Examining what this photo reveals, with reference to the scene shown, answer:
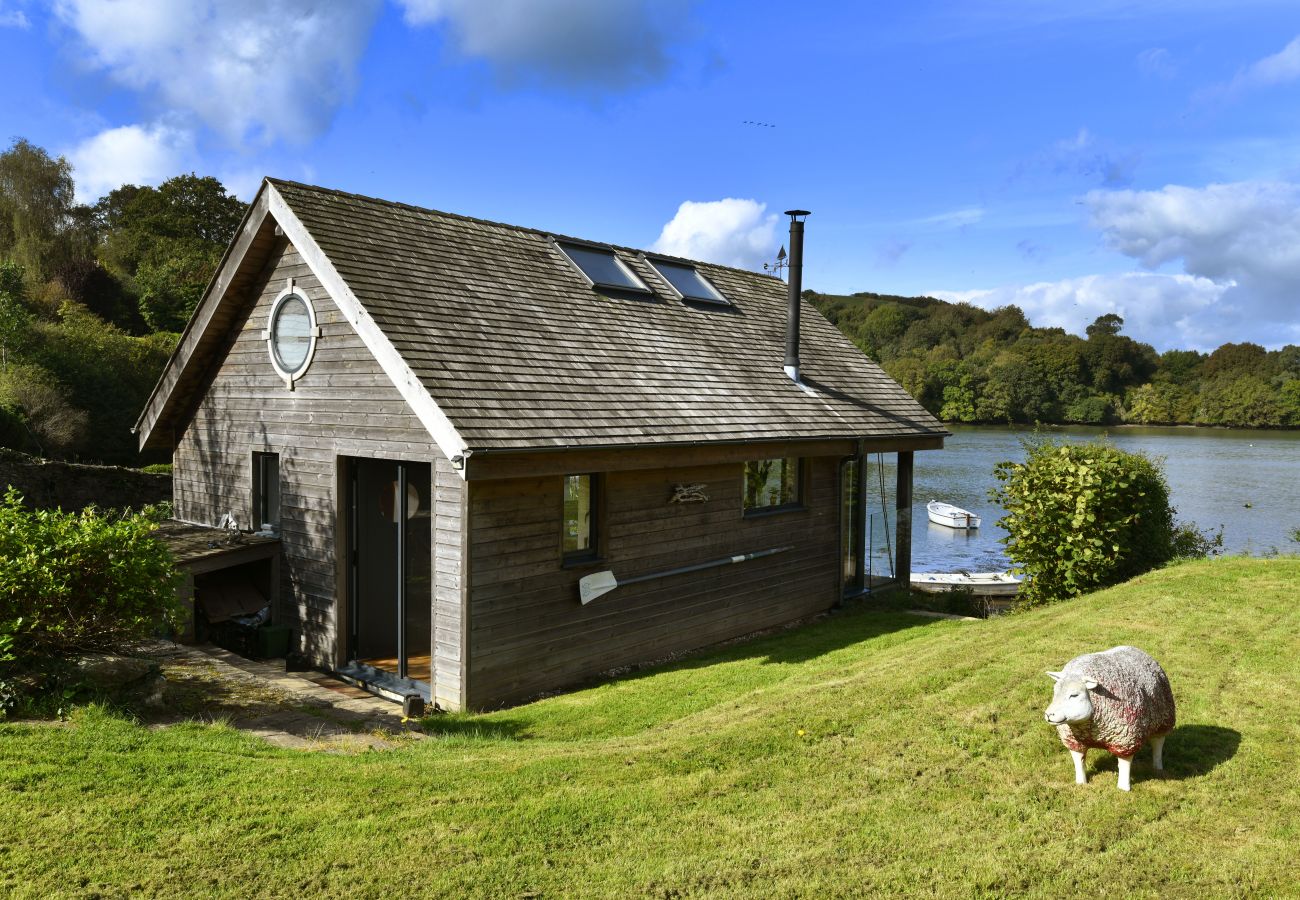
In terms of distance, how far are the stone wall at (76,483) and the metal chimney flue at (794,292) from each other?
44.4 feet

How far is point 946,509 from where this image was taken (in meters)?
32.4

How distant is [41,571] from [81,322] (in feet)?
89.4

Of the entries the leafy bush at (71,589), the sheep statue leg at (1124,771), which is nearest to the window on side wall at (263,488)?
the leafy bush at (71,589)

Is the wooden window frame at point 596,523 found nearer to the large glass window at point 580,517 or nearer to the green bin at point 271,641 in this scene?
the large glass window at point 580,517

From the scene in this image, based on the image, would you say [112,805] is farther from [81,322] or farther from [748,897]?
[81,322]

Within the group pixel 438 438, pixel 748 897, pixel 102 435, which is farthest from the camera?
pixel 102 435

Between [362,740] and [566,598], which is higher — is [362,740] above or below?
below

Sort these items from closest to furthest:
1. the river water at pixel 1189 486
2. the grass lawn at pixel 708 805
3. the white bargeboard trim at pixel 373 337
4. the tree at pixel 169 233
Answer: the grass lawn at pixel 708 805 → the white bargeboard trim at pixel 373 337 → the river water at pixel 1189 486 → the tree at pixel 169 233

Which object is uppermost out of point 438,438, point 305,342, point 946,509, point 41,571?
point 305,342

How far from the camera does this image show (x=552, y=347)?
10438 mm

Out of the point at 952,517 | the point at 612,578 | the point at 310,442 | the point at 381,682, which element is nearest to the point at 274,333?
the point at 310,442

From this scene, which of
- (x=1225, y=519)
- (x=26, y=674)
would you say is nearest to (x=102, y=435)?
(x=26, y=674)

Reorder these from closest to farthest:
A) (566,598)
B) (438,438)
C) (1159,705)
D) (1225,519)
A: 1. (1159,705)
2. (438,438)
3. (566,598)
4. (1225,519)

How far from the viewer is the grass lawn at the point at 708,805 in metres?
4.34
